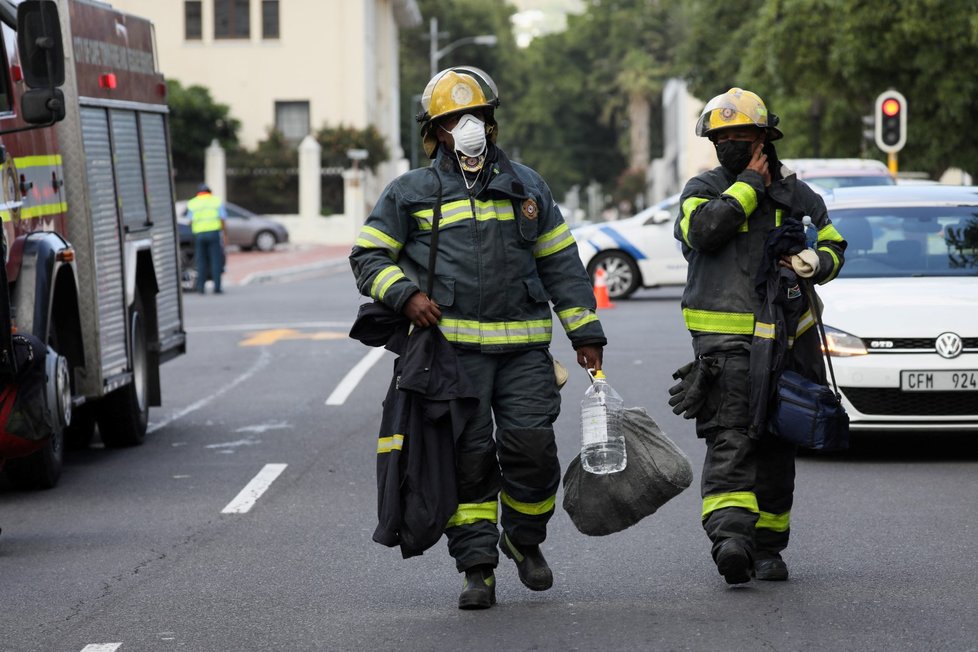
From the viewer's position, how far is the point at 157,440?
12148 mm

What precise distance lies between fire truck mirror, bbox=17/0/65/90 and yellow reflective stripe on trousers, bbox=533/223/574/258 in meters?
2.72

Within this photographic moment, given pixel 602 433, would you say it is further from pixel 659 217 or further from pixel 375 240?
pixel 659 217

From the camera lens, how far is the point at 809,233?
7.12 meters

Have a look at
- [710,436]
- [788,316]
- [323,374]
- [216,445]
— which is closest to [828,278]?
[788,316]

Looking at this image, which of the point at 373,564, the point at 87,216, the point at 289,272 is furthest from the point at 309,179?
the point at 373,564

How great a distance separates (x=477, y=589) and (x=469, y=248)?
1.18 m

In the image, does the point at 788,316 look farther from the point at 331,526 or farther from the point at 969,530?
the point at 331,526

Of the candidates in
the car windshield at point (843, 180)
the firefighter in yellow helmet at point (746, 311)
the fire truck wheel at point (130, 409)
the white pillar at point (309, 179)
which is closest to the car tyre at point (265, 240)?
the white pillar at point (309, 179)

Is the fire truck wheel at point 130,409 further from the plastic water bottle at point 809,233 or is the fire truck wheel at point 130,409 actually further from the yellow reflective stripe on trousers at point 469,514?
the plastic water bottle at point 809,233

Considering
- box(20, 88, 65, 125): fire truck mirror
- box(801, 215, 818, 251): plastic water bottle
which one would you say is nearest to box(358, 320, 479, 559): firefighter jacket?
box(801, 215, 818, 251): plastic water bottle

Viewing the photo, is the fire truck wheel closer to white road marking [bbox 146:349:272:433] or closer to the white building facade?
white road marking [bbox 146:349:272:433]

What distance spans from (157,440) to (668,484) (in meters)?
6.26

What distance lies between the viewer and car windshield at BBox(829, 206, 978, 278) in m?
11.2

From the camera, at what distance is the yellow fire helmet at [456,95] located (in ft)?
21.1
